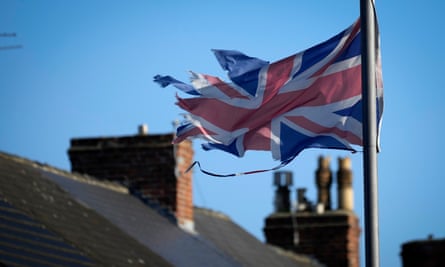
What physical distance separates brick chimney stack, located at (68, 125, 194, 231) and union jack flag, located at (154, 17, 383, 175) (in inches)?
482

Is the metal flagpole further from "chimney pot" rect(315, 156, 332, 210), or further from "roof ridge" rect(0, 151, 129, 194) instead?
"chimney pot" rect(315, 156, 332, 210)

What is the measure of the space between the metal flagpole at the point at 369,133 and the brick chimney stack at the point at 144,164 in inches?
560

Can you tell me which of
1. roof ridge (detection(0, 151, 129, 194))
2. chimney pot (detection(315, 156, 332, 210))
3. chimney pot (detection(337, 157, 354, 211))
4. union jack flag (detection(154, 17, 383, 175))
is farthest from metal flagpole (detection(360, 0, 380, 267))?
chimney pot (detection(315, 156, 332, 210))

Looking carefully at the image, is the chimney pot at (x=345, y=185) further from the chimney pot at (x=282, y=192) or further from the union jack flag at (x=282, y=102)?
the union jack flag at (x=282, y=102)

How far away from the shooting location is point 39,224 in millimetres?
20109

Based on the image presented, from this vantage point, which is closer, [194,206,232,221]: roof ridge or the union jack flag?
the union jack flag

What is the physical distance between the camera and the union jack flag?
1545 centimetres

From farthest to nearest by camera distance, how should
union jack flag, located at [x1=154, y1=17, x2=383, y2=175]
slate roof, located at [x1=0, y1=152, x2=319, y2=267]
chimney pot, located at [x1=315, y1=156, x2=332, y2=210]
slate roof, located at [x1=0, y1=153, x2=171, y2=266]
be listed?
chimney pot, located at [x1=315, y1=156, x2=332, y2=210] → slate roof, located at [x1=0, y1=152, x2=319, y2=267] → slate roof, located at [x1=0, y1=153, x2=171, y2=266] → union jack flag, located at [x1=154, y1=17, x2=383, y2=175]

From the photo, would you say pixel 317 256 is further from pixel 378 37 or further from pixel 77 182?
pixel 378 37

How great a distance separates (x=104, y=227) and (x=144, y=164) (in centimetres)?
588

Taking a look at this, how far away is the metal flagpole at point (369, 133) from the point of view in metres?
13.8

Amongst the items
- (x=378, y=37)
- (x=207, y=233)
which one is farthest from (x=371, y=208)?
(x=207, y=233)

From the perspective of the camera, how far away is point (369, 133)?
46.4ft

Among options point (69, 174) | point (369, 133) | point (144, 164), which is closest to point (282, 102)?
point (369, 133)
